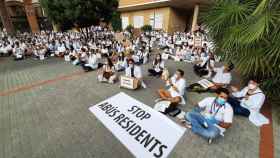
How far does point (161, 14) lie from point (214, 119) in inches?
677

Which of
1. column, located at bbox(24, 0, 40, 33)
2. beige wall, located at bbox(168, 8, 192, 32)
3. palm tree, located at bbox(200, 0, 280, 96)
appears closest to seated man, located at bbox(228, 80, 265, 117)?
palm tree, located at bbox(200, 0, 280, 96)

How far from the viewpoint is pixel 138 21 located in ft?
69.2

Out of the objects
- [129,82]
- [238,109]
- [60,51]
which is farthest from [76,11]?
[238,109]

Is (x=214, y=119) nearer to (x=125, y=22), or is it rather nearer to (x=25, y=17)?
(x=125, y=22)

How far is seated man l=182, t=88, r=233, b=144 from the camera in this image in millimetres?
2859

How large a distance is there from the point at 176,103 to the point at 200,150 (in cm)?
141

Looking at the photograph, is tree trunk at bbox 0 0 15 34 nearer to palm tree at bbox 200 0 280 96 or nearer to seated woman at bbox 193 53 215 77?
seated woman at bbox 193 53 215 77

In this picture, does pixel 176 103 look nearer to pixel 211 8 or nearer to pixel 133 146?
pixel 133 146

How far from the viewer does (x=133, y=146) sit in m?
2.93

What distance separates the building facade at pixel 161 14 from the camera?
16469mm

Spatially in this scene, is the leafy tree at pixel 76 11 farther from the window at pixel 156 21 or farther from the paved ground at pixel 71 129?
the window at pixel 156 21

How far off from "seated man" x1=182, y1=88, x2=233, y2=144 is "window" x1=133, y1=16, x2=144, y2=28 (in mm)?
19552

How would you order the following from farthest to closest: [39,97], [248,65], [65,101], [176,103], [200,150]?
[39,97], [65,101], [176,103], [248,65], [200,150]

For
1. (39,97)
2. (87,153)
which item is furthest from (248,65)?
(39,97)
